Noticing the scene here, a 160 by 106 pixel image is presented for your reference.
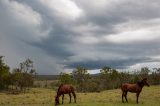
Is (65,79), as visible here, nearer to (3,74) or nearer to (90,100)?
(3,74)

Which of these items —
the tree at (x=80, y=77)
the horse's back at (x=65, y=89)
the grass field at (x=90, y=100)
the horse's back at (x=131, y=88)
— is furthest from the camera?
the tree at (x=80, y=77)

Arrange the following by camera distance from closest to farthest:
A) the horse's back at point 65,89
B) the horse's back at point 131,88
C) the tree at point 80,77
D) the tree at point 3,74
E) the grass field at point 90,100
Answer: the grass field at point 90,100 < the horse's back at point 131,88 < the horse's back at point 65,89 < the tree at point 3,74 < the tree at point 80,77

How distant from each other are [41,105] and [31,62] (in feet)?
303

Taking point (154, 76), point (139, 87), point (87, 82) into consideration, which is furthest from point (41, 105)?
point (154, 76)

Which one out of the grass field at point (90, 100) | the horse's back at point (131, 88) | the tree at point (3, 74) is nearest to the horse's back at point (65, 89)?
the grass field at point (90, 100)

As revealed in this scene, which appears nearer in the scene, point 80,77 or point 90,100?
Answer: point 90,100

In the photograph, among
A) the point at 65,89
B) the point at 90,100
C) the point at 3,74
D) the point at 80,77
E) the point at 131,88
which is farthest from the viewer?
the point at 80,77

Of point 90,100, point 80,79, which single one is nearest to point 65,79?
point 80,79

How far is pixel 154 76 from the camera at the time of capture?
134125 millimetres

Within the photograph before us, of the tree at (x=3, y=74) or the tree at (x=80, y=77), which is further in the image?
the tree at (x=80, y=77)

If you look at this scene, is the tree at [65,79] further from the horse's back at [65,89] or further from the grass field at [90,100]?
the horse's back at [65,89]

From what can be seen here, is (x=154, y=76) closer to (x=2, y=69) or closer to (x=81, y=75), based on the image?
(x=81, y=75)

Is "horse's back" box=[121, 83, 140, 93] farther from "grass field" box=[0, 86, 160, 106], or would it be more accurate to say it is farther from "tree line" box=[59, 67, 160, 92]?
"tree line" box=[59, 67, 160, 92]

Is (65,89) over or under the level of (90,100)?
over
